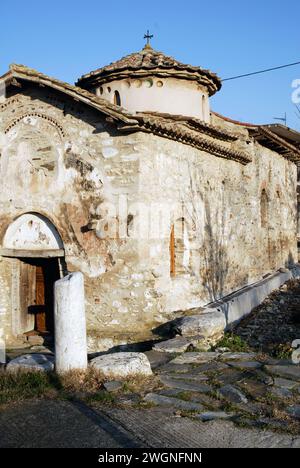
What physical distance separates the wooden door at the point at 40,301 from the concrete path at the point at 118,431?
4774mm

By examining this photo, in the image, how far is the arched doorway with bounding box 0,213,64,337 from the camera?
8.69 metres

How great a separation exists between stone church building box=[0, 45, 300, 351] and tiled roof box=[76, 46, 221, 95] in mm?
28

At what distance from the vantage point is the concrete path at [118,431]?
373cm

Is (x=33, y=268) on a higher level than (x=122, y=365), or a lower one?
higher

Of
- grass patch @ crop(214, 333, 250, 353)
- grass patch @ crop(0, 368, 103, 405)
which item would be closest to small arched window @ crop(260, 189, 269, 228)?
grass patch @ crop(214, 333, 250, 353)

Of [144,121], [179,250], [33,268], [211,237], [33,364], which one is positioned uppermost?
[144,121]

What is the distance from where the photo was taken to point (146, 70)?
973 centimetres

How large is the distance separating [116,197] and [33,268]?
259cm

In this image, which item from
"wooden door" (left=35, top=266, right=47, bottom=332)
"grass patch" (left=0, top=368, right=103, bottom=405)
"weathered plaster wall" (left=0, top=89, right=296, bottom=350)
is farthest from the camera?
"wooden door" (left=35, top=266, right=47, bottom=332)

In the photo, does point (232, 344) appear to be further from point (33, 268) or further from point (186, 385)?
point (33, 268)

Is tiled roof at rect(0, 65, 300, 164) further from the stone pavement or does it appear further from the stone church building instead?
the stone pavement

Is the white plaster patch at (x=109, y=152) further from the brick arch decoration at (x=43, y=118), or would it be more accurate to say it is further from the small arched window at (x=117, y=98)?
the small arched window at (x=117, y=98)

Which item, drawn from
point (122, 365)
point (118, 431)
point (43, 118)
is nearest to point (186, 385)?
point (122, 365)

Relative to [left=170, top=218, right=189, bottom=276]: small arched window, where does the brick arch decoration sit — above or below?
above
